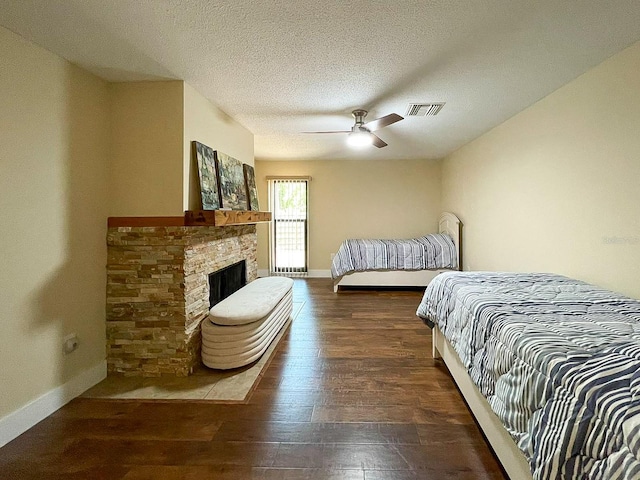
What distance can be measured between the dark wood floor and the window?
3895mm

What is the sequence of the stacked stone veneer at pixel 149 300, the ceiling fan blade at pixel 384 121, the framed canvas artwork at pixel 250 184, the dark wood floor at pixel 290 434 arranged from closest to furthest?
1. the dark wood floor at pixel 290 434
2. the stacked stone veneer at pixel 149 300
3. the ceiling fan blade at pixel 384 121
4. the framed canvas artwork at pixel 250 184

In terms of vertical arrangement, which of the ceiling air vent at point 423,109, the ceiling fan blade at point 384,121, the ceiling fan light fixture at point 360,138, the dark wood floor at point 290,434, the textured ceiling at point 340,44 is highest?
the ceiling air vent at point 423,109

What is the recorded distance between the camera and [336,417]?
2.04m

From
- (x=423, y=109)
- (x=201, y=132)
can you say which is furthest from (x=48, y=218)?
(x=423, y=109)

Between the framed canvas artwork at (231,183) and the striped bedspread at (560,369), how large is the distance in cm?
226

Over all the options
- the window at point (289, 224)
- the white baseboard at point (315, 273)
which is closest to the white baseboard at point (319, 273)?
the white baseboard at point (315, 273)

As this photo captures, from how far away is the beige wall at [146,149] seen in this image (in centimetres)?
257

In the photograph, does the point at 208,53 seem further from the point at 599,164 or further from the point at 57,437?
the point at 599,164

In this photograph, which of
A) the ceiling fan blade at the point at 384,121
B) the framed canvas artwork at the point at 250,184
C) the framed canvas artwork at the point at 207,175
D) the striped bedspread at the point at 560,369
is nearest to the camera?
the striped bedspread at the point at 560,369

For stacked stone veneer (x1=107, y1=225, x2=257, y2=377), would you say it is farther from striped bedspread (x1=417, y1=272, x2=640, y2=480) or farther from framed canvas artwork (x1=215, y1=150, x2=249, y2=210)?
striped bedspread (x1=417, y1=272, x2=640, y2=480)

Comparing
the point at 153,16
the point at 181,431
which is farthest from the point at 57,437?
the point at 153,16

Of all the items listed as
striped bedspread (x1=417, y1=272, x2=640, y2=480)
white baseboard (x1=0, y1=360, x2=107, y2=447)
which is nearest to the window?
white baseboard (x1=0, y1=360, x2=107, y2=447)

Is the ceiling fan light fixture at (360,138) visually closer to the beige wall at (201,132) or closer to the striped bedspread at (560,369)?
the beige wall at (201,132)

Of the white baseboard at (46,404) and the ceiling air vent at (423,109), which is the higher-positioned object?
the ceiling air vent at (423,109)
